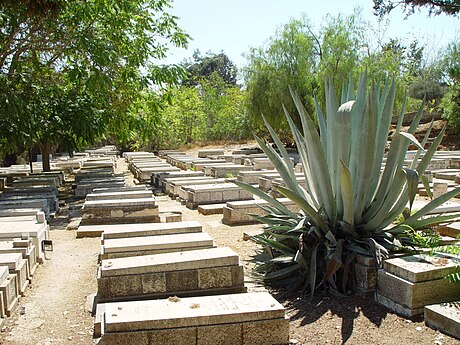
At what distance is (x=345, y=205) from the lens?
4.31 metres

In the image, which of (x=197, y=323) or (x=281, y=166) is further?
(x=281, y=166)

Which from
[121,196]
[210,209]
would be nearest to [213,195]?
[210,209]

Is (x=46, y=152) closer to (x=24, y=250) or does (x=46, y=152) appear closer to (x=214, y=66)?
(x=24, y=250)

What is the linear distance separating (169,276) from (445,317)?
211cm

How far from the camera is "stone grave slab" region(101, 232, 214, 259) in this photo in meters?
4.77

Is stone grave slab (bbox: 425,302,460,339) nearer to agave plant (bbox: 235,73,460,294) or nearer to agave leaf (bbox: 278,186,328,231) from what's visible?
agave plant (bbox: 235,73,460,294)

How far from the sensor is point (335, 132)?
460 centimetres

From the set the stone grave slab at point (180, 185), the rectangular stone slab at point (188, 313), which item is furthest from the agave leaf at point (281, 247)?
the stone grave slab at point (180, 185)

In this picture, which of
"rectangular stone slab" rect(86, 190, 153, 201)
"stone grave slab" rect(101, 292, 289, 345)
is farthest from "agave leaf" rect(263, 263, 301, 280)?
"rectangular stone slab" rect(86, 190, 153, 201)

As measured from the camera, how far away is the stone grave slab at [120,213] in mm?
7789

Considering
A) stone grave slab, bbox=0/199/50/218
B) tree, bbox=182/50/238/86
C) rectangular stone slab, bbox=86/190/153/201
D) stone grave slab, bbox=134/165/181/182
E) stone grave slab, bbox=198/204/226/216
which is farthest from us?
tree, bbox=182/50/238/86

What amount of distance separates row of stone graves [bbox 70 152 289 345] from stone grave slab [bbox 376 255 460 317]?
1.03 m

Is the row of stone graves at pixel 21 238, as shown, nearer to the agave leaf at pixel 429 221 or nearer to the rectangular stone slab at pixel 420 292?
the rectangular stone slab at pixel 420 292

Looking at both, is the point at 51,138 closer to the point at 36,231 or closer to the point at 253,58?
the point at 36,231
